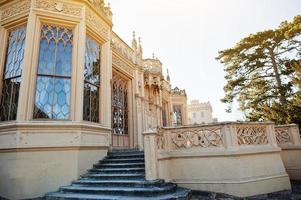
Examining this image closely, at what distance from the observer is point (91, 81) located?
737cm

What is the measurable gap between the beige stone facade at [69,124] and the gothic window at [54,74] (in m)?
0.03

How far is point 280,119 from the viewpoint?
980cm

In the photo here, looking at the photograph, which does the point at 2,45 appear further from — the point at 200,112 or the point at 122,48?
the point at 200,112

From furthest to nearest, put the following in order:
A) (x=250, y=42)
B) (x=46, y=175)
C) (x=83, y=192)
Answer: (x=250, y=42), (x=46, y=175), (x=83, y=192)

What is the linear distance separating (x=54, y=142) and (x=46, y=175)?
Answer: 901mm

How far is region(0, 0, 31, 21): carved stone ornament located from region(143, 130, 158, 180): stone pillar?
19.0 feet

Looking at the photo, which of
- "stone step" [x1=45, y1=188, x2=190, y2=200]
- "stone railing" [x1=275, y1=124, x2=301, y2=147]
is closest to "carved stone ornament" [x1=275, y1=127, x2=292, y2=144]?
"stone railing" [x1=275, y1=124, x2=301, y2=147]

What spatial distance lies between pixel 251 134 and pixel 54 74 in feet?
21.4

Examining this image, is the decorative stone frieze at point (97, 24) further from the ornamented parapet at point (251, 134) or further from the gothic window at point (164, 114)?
the gothic window at point (164, 114)

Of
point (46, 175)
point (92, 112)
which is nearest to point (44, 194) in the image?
point (46, 175)

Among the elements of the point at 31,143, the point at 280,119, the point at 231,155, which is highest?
the point at 280,119

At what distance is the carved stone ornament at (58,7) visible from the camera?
6727 millimetres

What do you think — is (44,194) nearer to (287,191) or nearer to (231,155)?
(231,155)

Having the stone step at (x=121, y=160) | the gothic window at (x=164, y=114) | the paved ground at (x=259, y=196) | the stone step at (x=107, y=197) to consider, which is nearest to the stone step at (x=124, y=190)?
the stone step at (x=107, y=197)
